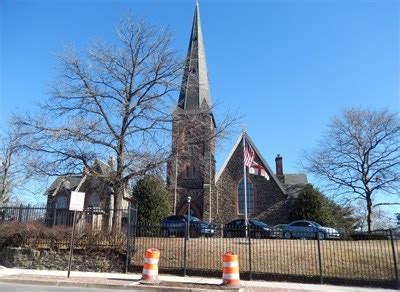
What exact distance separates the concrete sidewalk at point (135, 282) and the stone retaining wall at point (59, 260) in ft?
3.71

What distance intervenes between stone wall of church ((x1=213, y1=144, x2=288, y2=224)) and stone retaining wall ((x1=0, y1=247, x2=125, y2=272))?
80.7 ft

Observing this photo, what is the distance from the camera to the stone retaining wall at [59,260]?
16984 mm

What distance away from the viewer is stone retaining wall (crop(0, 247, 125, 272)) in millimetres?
16984

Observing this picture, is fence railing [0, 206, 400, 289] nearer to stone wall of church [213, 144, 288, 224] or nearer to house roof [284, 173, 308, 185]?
stone wall of church [213, 144, 288, 224]

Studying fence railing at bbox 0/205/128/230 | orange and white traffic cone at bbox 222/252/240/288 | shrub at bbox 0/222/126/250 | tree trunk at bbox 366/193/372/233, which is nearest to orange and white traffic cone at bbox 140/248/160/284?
orange and white traffic cone at bbox 222/252/240/288

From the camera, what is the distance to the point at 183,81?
24078 mm

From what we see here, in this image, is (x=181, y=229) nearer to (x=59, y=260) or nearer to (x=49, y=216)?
(x=59, y=260)

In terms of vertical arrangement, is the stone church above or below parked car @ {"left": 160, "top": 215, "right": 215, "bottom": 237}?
above

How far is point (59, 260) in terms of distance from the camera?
57.1 ft

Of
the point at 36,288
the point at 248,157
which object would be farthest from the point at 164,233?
the point at 248,157

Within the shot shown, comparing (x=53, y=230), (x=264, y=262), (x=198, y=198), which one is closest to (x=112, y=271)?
(x=53, y=230)

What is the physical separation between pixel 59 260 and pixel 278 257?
362 inches

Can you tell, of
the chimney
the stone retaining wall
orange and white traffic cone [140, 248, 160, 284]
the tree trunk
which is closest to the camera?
orange and white traffic cone [140, 248, 160, 284]

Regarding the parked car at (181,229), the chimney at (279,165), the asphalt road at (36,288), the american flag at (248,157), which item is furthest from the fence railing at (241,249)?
the chimney at (279,165)
